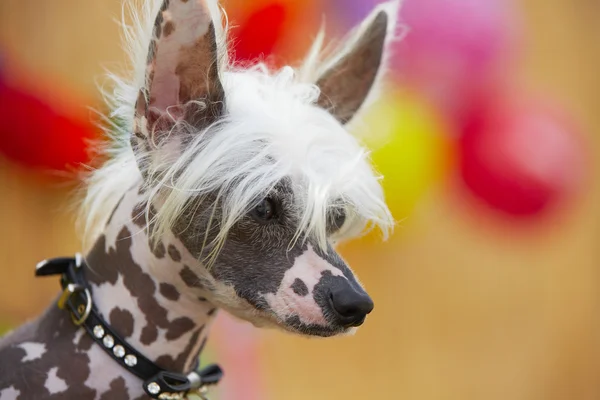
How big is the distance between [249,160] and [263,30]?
0.73 m

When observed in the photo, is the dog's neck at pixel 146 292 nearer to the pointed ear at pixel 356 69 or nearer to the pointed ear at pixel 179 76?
the pointed ear at pixel 179 76

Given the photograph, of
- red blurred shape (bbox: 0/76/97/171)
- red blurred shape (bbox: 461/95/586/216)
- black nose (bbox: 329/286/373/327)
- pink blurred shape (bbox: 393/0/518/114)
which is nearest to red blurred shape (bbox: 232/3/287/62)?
pink blurred shape (bbox: 393/0/518/114)

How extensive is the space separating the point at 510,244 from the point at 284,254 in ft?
4.40

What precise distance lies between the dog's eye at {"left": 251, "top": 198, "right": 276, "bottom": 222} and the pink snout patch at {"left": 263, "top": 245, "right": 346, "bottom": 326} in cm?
5

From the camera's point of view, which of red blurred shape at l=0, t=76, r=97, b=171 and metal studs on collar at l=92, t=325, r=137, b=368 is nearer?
metal studs on collar at l=92, t=325, r=137, b=368

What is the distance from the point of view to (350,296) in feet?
1.90

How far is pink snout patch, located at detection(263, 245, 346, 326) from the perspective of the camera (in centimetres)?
59

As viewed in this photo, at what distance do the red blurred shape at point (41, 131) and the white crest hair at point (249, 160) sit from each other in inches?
27.2

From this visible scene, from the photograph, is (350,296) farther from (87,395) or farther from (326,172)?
(87,395)

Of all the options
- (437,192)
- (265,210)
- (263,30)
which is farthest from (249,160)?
(437,192)

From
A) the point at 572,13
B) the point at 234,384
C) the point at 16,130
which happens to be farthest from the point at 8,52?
the point at 572,13

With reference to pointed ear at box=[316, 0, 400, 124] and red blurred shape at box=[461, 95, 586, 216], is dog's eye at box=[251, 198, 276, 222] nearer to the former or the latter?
pointed ear at box=[316, 0, 400, 124]

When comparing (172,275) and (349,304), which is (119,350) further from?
(349,304)

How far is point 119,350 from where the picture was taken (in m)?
0.63
